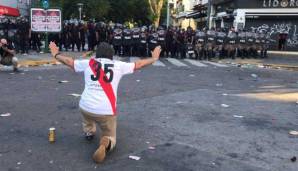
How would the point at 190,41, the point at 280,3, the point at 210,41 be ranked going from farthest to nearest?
the point at 280,3 → the point at 190,41 → the point at 210,41

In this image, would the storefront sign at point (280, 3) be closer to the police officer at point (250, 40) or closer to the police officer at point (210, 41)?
the police officer at point (250, 40)

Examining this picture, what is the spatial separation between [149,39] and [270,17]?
14.8 meters

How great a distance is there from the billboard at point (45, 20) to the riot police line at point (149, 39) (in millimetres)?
510

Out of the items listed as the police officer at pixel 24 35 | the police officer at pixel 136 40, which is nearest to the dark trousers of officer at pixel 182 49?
the police officer at pixel 136 40

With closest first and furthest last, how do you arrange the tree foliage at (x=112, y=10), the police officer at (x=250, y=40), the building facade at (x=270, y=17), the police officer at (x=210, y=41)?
the police officer at (x=210, y=41) < the police officer at (x=250, y=40) < the building facade at (x=270, y=17) < the tree foliage at (x=112, y=10)

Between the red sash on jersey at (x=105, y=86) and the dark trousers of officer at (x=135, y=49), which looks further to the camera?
the dark trousers of officer at (x=135, y=49)

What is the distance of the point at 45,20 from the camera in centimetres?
2059

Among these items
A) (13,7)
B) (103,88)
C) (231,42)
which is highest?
(13,7)

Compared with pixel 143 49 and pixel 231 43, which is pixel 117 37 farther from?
pixel 231 43

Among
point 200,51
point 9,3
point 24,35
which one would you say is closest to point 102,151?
point 24,35

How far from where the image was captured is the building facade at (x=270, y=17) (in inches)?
1259

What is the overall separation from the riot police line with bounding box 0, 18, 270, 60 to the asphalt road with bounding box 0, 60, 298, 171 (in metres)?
7.79

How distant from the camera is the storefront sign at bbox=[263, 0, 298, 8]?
104 ft

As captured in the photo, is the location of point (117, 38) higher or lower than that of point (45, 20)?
lower
